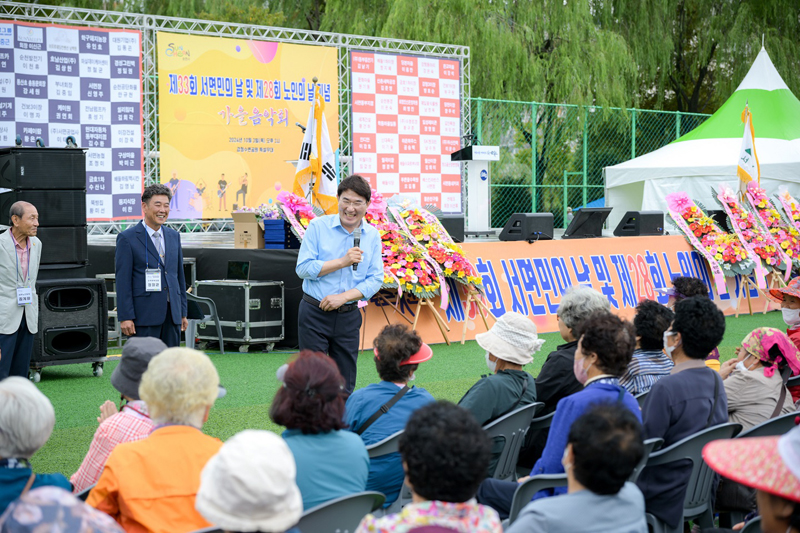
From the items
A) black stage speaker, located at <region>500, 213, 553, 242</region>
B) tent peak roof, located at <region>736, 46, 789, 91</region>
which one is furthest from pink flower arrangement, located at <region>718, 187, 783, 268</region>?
tent peak roof, located at <region>736, 46, 789, 91</region>

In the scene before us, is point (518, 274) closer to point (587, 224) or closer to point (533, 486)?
point (587, 224)

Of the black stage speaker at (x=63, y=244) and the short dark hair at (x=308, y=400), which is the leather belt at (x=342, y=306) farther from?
the black stage speaker at (x=63, y=244)

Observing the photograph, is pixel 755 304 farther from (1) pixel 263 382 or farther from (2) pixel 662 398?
(2) pixel 662 398

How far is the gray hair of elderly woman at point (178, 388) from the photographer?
2371 mm

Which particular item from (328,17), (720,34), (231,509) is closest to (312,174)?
(231,509)

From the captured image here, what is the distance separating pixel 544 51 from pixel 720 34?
244 inches

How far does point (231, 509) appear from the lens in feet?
5.77

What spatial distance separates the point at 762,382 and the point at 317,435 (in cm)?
223

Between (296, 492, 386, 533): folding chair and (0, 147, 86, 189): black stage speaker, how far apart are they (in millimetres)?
5987

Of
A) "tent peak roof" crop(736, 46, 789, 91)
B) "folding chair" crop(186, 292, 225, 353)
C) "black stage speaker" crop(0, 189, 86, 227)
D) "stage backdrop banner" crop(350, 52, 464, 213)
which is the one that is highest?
"tent peak roof" crop(736, 46, 789, 91)

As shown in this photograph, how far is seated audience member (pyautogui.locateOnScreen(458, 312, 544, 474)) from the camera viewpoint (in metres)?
3.41

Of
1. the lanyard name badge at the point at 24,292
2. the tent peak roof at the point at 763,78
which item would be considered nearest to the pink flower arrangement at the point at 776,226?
the tent peak roof at the point at 763,78

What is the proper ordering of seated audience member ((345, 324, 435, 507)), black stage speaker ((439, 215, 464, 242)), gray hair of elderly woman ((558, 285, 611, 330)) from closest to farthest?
seated audience member ((345, 324, 435, 507)) < gray hair of elderly woman ((558, 285, 611, 330)) < black stage speaker ((439, 215, 464, 242))

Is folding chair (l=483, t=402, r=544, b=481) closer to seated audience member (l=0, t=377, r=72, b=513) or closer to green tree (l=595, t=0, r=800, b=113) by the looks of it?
seated audience member (l=0, t=377, r=72, b=513)
